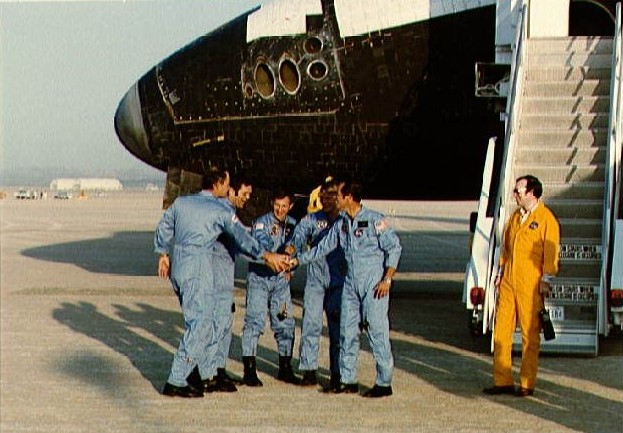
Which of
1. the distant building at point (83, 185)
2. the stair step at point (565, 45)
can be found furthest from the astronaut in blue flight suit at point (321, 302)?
the distant building at point (83, 185)

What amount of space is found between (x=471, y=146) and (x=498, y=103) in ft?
2.31

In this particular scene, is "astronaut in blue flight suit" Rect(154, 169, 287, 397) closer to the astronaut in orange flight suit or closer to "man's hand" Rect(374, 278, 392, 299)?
"man's hand" Rect(374, 278, 392, 299)

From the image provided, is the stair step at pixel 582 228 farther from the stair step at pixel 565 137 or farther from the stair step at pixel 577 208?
the stair step at pixel 565 137

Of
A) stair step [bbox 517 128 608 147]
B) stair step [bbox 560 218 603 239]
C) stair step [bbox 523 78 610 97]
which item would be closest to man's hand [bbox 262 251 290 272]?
stair step [bbox 560 218 603 239]

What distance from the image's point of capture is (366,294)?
8.65 m

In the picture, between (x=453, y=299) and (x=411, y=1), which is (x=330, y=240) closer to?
(x=411, y=1)

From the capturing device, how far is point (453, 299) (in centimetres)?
1598

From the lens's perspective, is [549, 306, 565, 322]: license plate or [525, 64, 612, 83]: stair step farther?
→ [525, 64, 612, 83]: stair step

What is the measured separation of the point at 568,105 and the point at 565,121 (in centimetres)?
27

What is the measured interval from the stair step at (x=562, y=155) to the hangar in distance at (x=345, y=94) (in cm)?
139

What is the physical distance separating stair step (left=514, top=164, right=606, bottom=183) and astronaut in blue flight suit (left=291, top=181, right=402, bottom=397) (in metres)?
3.01

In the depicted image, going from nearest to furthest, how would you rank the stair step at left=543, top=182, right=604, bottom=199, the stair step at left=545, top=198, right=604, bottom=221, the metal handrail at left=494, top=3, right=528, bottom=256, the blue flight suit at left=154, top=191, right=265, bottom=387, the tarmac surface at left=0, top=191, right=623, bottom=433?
the tarmac surface at left=0, top=191, right=623, bottom=433 < the blue flight suit at left=154, top=191, right=265, bottom=387 < the metal handrail at left=494, top=3, right=528, bottom=256 < the stair step at left=545, top=198, right=604, bottom=221 < the stair step at left=543, top=182, right=604, bottom=199

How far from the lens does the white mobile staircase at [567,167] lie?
10.3 meters

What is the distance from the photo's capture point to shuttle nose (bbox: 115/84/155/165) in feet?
48.2
